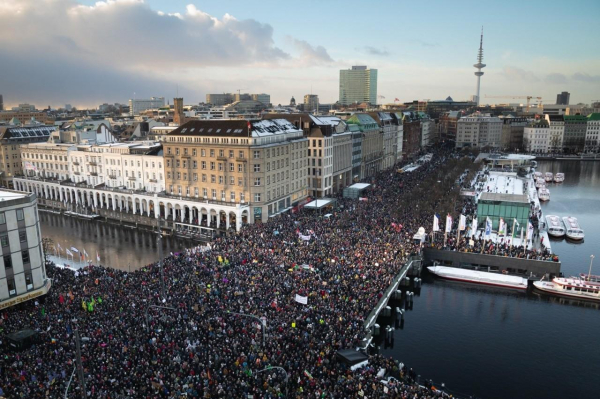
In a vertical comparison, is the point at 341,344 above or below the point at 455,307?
above

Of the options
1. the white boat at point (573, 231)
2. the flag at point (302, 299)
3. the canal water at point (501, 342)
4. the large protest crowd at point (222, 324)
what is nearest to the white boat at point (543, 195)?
the white boat at point (573, 231)

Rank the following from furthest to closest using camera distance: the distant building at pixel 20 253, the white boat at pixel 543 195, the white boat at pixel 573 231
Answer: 1. the white boat at pixel 543 195
2. the white boat at pixel 573 231
3. the distant building at pixel 20 253

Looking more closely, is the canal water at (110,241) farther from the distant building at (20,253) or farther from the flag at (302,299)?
the flag at (302,299)

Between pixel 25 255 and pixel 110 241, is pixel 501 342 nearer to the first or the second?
pixel 25 255

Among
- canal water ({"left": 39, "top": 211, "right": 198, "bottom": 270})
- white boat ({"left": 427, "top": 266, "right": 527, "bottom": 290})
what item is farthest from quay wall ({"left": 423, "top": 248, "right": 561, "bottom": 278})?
canal water ({"left": 39, "top": 211, "right": 198, "bottom": 270})

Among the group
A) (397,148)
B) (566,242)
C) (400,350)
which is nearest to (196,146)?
(400,350)

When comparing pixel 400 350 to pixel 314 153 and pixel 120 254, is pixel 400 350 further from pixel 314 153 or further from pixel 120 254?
pixel 314 153

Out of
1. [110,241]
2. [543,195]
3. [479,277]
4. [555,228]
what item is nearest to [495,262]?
[479,277]
